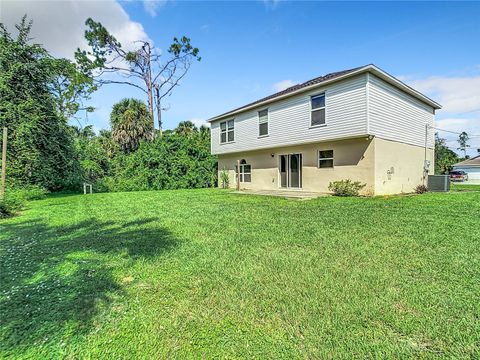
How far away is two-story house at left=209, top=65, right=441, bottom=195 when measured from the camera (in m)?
10.5

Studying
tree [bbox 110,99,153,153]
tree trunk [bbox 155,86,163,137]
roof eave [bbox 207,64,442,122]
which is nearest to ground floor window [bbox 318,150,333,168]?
roof eave [bbox 207,64,442,122]

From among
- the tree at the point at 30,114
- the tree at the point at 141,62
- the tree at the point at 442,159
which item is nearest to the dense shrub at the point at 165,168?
the tree at the point at 30,114

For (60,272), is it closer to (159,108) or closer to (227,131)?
(227,131)

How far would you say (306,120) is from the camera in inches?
480

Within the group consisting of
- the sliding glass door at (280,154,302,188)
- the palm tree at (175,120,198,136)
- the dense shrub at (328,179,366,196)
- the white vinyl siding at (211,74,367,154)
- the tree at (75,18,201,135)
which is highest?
the tree at (75,18,201,135)

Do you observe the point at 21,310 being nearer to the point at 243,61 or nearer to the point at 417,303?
the point at 417,303

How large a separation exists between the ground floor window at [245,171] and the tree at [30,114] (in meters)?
10.4

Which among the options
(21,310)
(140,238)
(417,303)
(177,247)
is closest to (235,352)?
(417,303)

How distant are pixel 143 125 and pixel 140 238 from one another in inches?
846

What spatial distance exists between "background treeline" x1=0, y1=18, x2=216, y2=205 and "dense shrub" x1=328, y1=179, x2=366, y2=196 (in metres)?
10.0

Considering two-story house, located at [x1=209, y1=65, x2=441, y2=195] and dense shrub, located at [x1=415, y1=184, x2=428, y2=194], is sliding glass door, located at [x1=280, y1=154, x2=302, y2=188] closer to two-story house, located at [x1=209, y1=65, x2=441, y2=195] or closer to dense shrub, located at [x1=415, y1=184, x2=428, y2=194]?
two-story house, located at [x1=209, y1=65, x2=441, y2=195]

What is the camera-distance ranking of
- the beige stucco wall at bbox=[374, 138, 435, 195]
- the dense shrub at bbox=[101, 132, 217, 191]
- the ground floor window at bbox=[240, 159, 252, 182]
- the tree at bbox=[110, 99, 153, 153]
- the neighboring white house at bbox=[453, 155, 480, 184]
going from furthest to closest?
the neighboring white house at bbox=[453, 155, 480, 184] < the tree at bbox=[110, 99, 153, 153] < the dense shrub at bbox=[101, 132, 217, 191] < the ground floor window at bbox=[240, 159, 252, 182] < the beige stucco wall at bbox=[374, 138, 435, 195]

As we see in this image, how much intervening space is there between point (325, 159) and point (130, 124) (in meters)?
18.7

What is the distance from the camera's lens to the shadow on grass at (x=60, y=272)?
212 cm
